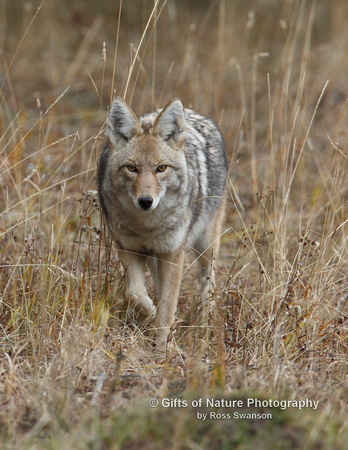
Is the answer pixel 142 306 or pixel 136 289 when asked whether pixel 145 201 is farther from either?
pixel 142 306

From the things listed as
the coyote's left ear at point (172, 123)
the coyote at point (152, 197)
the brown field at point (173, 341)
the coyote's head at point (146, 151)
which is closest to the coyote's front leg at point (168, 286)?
the coyote at point (152, 197)

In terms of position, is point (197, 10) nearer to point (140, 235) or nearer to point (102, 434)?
point (140, 235)

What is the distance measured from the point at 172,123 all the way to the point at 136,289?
1.39 metres

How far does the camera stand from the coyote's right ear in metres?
4.50

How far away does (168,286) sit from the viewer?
492 cm

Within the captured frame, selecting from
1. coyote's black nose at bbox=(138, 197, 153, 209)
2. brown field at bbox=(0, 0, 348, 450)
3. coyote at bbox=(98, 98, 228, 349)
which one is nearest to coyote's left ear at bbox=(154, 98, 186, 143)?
coyote at bbox=(98, 98, 228, 349)

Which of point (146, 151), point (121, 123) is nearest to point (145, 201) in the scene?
point (146, 151)

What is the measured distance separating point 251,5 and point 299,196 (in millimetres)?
7989

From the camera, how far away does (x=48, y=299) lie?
A: 429 cm

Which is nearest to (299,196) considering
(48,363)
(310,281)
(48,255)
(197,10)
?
(310,281)

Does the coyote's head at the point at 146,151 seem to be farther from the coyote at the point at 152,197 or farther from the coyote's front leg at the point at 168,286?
the coyote's front leg at the point at 168,286

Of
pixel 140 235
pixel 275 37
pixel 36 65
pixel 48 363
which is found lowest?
pixel 48 363

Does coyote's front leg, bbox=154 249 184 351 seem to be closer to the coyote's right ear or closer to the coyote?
the coyote

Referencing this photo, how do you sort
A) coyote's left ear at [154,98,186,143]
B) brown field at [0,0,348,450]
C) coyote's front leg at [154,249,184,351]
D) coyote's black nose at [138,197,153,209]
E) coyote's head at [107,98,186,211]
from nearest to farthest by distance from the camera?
brown field at [0,0,348,450] → coyote's black nose at [138,197,153,209] → coyote's head at [107,98,186,211] → coyote's left ear at [154,98,186,143] → coyote's front leg at [154,249,184,351]
